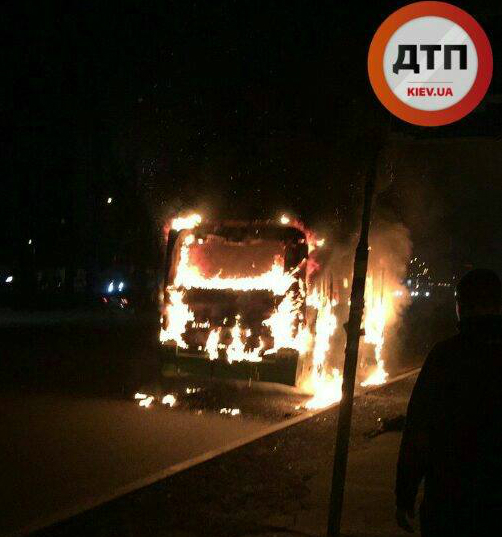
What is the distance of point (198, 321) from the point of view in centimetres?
1444

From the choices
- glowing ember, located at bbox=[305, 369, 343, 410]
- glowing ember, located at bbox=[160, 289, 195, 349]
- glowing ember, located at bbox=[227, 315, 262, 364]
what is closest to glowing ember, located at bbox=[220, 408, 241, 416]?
glowing ember, located at bbox=[305, 369, 343, 410]

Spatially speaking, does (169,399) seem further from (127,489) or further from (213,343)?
(127,489)

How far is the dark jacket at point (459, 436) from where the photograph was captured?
3348 millimetres

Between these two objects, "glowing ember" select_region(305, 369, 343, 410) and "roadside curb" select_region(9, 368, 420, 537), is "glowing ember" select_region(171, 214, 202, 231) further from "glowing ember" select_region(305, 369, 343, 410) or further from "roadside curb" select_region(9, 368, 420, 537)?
"roadside curb" select_region(9, 368, 420, 537)

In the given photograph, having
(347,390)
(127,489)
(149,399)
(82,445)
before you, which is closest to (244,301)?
(149,399)

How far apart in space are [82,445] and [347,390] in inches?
207

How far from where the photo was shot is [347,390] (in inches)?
213

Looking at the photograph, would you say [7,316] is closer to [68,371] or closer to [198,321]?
[68,371]

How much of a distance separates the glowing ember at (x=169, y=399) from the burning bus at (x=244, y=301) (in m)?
1.04

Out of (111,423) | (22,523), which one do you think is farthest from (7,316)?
(22,523)

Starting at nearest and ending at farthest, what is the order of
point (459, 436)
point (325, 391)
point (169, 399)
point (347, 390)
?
point (459, 436) → point (347, 390) → point (169, 399) → point (325, 391)

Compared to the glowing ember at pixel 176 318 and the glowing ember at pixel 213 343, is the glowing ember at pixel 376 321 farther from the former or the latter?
the glowing ember at pixel 176 318

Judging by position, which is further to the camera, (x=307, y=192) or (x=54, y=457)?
(x=307, y=192)

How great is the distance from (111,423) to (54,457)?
2.07m
